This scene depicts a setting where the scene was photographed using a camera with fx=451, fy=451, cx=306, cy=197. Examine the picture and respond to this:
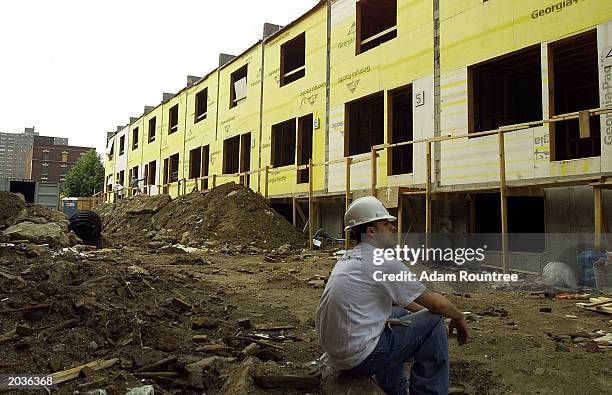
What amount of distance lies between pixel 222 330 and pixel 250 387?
2371mm

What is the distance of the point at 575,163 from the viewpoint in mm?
9000

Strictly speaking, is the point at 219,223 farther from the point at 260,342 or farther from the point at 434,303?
the point at 434,303

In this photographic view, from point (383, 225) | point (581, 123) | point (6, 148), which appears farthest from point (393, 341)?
point (6, 148)

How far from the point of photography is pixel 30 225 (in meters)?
11.1

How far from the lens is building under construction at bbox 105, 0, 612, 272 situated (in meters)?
9.38

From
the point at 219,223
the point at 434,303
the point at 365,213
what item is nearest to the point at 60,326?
the point at 365,213

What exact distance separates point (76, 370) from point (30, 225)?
891 centimetres

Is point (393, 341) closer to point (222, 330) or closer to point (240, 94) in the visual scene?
point (222, 330)

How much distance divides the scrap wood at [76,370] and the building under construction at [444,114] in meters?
7.51

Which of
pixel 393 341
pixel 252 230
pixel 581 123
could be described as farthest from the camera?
pixel 252 230

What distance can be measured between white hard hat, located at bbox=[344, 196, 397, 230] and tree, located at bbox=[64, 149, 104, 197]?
6357 centimetres

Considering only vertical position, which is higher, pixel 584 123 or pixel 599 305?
pixel 584 123

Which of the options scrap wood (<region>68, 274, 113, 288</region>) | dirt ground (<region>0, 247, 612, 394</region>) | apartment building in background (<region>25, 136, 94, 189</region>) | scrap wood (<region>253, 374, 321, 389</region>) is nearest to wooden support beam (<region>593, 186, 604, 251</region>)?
dirt ground (<region>0, 247, 612, 394</region>)

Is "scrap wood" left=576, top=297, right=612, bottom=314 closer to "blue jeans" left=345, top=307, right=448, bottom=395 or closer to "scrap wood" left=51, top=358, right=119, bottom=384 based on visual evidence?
"blue jeans" left=345, top=307, right=448, bottom=395
